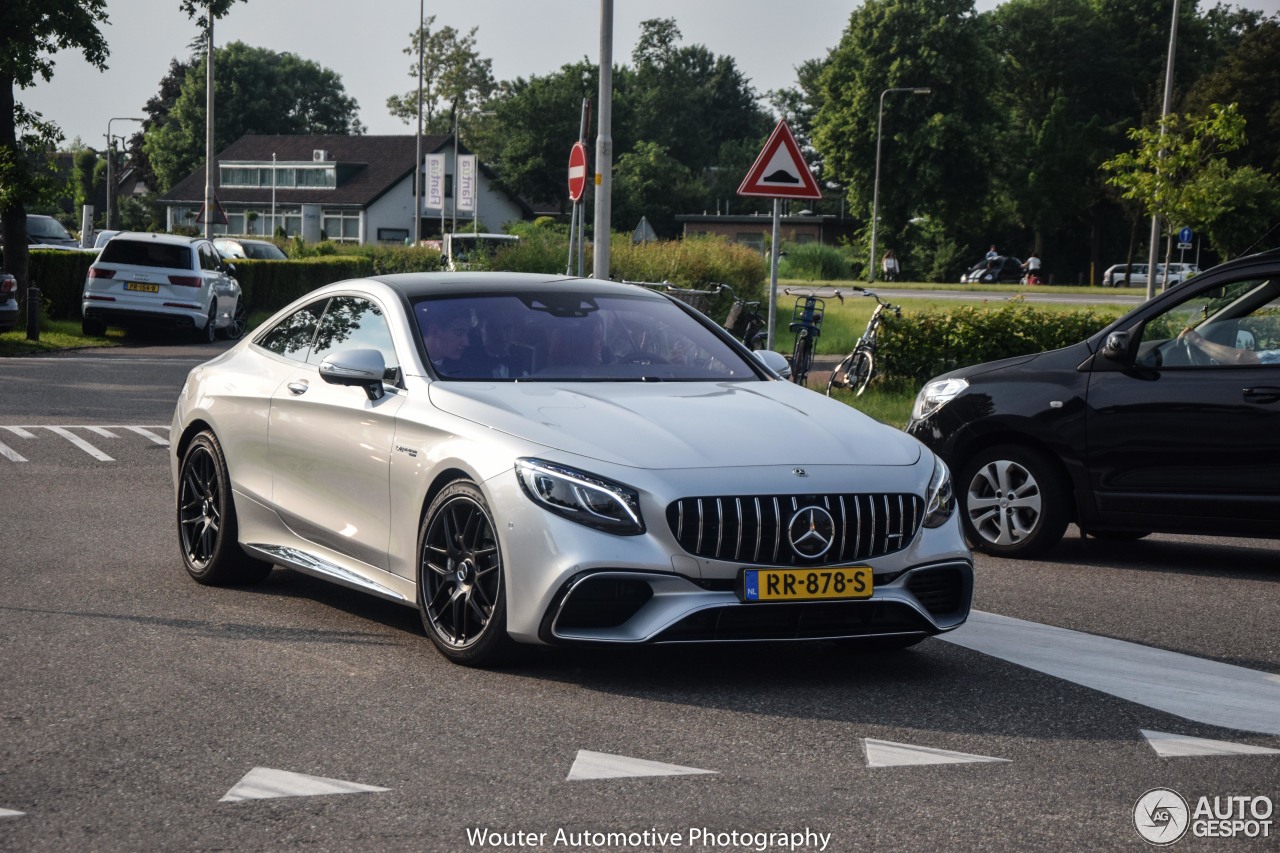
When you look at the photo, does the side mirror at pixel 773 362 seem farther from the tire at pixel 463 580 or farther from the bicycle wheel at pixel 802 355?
the bicycle wheel at pixel 802 355

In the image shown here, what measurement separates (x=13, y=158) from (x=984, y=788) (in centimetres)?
2678

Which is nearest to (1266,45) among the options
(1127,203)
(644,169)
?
(1127,203)

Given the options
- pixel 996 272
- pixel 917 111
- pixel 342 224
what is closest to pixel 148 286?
pixel 996 272

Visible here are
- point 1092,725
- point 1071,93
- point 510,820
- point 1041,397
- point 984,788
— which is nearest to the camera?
point 510,820

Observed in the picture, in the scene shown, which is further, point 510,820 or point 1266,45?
point 1266,45

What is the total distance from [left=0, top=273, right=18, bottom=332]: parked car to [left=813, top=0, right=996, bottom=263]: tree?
53.7 meters

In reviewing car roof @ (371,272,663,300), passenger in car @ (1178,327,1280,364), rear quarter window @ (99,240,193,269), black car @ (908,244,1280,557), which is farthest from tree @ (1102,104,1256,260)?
car roof @ (371,272,663,300)

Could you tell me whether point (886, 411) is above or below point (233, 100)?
below

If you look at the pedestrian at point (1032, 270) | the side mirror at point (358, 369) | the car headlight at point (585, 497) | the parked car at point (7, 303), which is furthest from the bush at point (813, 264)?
the car headlight at point (585, 497)

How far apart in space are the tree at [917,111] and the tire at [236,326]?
155 ft

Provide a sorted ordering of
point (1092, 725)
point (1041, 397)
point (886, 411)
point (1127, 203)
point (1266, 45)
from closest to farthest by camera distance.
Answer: point (1092, 725)
point (1041, 397)
point (886, 411)
point (1266, 45)
point (1127, 203)

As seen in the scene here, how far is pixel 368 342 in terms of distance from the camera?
7281 millimetres

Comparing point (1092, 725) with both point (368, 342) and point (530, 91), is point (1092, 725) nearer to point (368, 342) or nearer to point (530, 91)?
point (368, 342)

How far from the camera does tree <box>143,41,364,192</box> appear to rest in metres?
117
